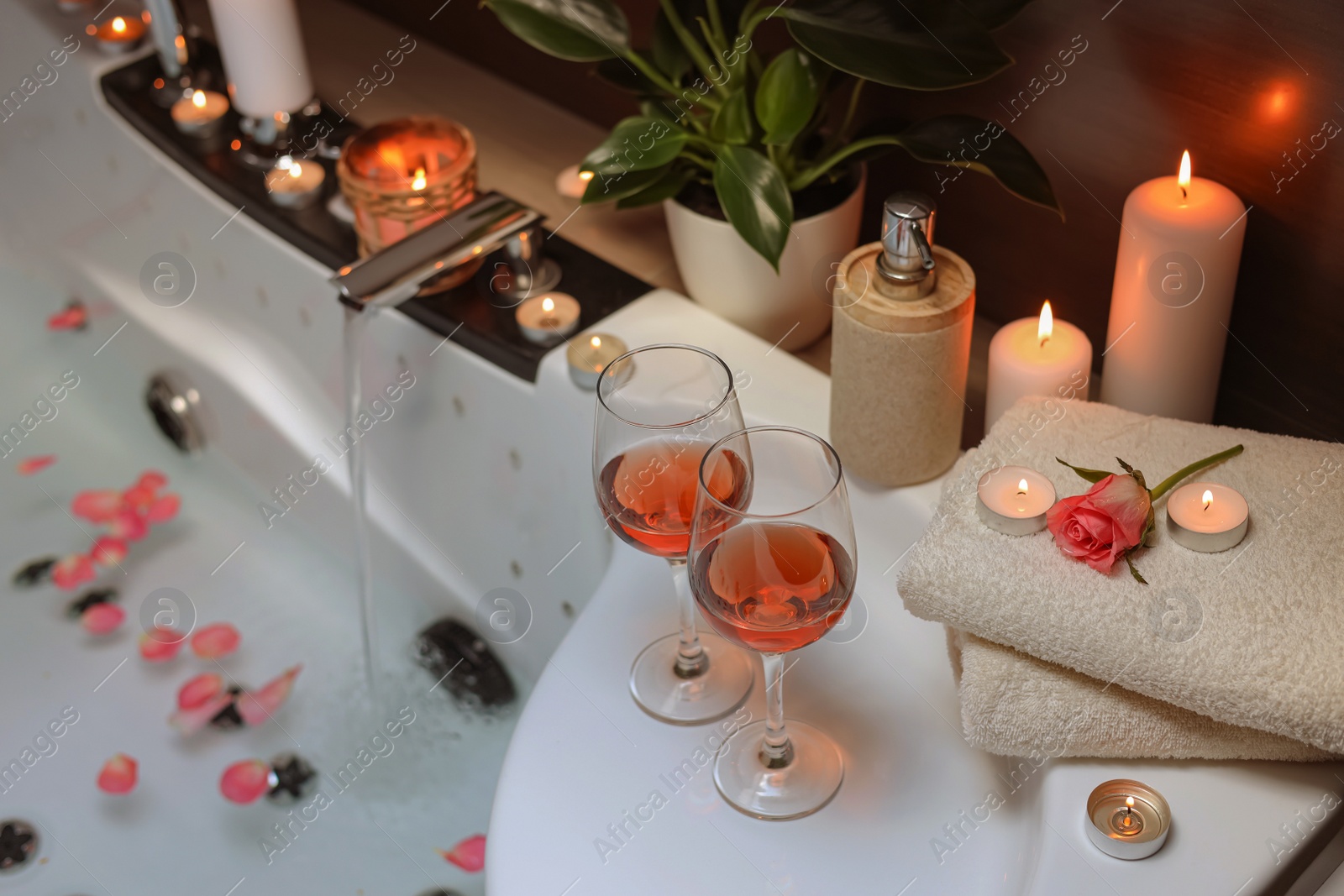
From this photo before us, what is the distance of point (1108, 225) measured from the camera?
86 centimetres

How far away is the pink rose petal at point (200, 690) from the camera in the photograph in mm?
1147

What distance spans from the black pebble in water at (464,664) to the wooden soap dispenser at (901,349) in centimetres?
45

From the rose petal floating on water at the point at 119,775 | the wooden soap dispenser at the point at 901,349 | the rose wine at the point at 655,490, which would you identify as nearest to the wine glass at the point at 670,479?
the rose wine at the point at 655,490

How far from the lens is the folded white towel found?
Answer: 0.61m

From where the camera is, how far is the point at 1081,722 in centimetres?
61

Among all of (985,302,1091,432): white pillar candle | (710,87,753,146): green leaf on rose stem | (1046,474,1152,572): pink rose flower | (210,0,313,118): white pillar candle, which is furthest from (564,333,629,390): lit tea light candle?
(210,0,313,118): white pillar candle

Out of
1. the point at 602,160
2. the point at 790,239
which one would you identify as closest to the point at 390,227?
the point at 602,160

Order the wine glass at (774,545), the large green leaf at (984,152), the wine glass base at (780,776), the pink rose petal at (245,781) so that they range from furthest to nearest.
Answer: the pink rose petal at (245,781) < the large green leaf at (984,152) < the wine glass base at (780,776) < the wine glass at (774,545)

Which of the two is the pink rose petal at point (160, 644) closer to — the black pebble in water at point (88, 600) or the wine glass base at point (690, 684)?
the black pebble in water at point (88, 600)

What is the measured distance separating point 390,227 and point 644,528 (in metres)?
0.51

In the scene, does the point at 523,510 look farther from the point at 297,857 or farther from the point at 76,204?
the point at 76,204

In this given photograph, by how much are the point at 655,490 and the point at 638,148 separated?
322mm

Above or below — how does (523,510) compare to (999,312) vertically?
below

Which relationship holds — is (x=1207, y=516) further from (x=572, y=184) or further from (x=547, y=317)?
(x=572, y=184)
